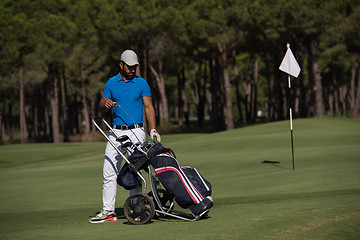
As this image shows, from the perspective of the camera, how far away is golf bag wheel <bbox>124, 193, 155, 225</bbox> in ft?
24.7

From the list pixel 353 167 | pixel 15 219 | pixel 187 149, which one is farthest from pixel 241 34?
pixel 15 219

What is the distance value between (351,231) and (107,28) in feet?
145

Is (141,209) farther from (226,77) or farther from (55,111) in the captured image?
(55,111)

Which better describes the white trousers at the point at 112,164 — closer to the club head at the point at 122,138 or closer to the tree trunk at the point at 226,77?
the club head at the point at 122,138

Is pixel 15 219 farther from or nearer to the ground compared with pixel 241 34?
nearer to the ground

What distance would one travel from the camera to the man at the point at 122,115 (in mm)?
8078

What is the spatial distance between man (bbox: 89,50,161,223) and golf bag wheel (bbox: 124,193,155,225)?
0.49 m

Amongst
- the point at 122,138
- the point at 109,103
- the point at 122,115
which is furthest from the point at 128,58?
the point at 122,138

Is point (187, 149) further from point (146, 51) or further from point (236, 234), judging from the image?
point (146, 51)

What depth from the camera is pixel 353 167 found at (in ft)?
44.6

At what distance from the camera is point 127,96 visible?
8.17 metres

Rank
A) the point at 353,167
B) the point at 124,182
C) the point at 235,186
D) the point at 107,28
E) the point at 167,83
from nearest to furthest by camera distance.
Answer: the point at 124,182 → the point at 235,186 → the point at 353,167 → the point at 107,28 → the point at 167,83

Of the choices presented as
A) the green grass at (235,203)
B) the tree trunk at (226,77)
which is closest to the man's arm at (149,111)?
the green grass at (235,203)

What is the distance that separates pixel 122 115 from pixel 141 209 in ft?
4.76
